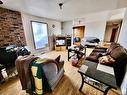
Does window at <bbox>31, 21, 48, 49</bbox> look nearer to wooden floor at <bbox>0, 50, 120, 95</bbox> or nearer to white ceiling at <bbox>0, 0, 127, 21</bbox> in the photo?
white ceiling at <bbox>0, 0, 127, 21</bbox>

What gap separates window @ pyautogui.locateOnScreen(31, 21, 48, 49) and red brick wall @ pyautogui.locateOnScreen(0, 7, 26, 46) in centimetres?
79

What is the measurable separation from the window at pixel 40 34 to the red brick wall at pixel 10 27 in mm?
790

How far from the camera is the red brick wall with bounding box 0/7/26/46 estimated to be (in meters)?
2.76

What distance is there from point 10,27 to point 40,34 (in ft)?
5.58

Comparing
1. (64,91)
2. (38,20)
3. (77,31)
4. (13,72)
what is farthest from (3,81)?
(77,31)

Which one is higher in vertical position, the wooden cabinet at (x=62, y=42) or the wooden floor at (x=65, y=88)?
the wooden cabinet at (x=62, y=42)

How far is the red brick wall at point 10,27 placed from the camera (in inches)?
109

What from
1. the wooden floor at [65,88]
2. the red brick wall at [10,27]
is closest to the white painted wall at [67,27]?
the red brick wall at [10,27]

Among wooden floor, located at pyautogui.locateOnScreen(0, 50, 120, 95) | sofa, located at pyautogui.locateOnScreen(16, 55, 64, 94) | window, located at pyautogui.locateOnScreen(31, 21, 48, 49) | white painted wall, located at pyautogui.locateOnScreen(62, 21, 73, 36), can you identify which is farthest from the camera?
white painted wall, located at pyautogui.locateOnScreen(62, 21, 73, 36)

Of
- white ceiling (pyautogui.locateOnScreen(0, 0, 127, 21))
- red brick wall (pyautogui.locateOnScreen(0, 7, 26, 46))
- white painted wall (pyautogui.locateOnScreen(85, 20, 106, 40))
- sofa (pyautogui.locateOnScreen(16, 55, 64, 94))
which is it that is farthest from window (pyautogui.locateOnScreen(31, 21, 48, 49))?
white painted wall (pyautogui.locateOnScreen(85, 20, 106, 40))

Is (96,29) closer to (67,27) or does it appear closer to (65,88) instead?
(67,27)

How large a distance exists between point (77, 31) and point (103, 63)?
18.7ft

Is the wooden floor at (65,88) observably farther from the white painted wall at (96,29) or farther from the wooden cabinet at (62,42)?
the white painted wall at (96,29)

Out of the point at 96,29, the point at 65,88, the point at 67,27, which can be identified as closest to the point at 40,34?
the point at 67,27
